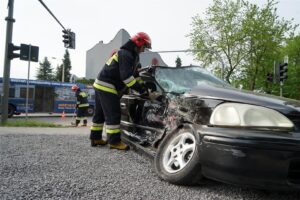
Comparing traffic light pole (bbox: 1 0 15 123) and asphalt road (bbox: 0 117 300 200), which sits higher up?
traffic light pole (bbox: 1 0 15 123)

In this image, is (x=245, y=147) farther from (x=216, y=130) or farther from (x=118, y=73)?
(x=118, y=73)

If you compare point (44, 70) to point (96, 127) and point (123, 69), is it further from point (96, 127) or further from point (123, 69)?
point (123, 69)

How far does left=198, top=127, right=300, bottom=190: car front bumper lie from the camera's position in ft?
7.19

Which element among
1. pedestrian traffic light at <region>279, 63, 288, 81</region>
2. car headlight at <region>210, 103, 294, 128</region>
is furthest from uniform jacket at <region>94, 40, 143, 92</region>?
pedestrian traffic light at <region>279, 63, 288, 81</region>

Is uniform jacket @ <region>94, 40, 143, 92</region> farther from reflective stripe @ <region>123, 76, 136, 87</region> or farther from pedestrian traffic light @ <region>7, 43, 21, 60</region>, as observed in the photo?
pedestrian traffic light @ <region>7, 43, 21, 60</region>

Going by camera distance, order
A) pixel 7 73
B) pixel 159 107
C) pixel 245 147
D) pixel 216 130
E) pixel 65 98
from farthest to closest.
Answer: pixel 65 98, pixel 7 73, pixel 159 107, pixel 216 130, pixel 245 147

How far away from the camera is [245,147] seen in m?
2.24

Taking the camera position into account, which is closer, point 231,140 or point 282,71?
point 231,140

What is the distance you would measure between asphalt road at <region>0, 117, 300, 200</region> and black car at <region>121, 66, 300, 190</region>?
7.5 inches

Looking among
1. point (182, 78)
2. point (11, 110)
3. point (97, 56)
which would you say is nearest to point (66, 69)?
point (97, 56)

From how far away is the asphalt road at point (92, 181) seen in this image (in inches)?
96.7

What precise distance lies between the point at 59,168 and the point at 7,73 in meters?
8.53

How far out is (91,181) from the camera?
2803 millimetres

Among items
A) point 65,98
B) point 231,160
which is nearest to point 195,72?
point 231,160
